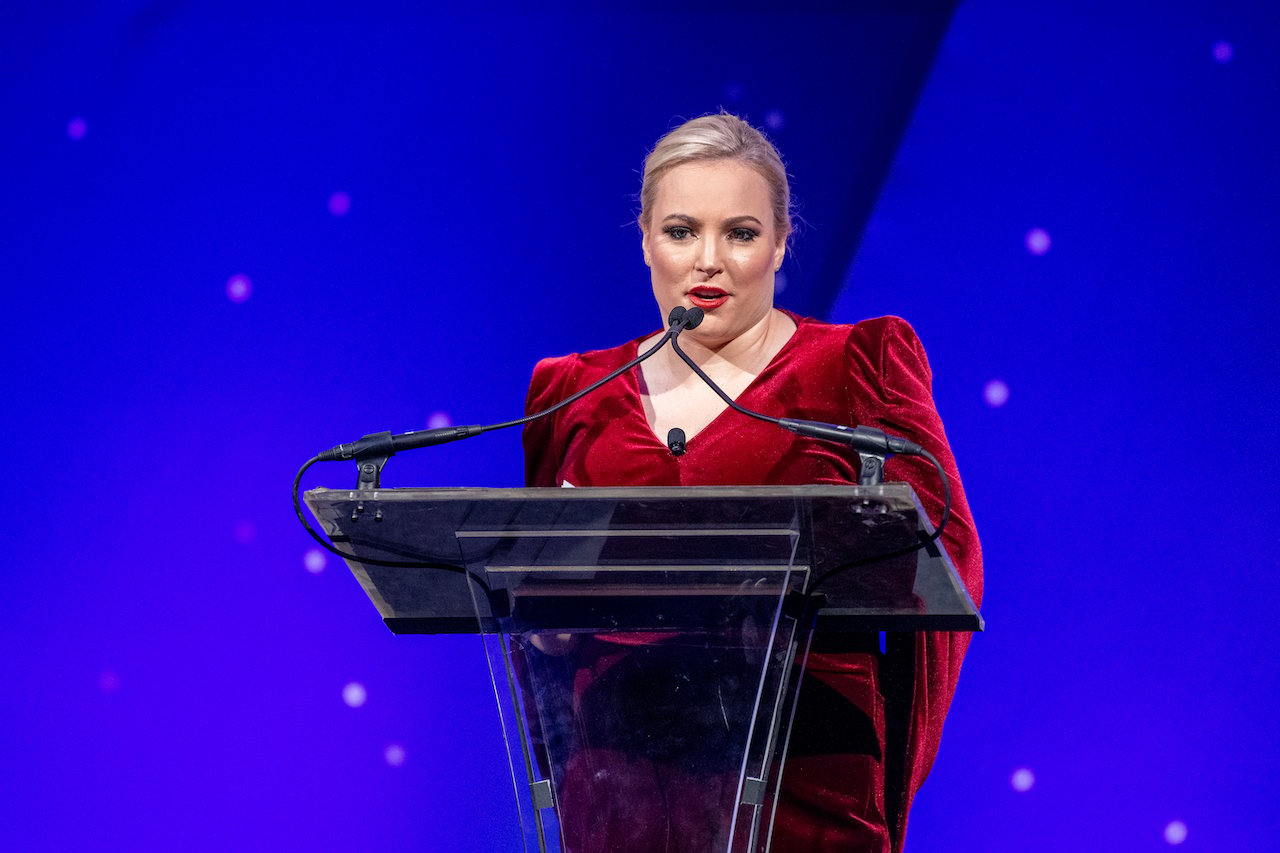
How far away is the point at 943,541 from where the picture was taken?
1.43m

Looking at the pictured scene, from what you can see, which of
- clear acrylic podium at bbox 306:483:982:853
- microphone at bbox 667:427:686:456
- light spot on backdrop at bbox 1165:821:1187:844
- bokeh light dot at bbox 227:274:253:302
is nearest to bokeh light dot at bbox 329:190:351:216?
bokeh light dot at bbox 227:274:253:302

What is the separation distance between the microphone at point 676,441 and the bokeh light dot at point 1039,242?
90cm

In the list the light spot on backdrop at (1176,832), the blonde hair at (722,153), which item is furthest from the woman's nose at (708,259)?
the light spot on backdrop at (1176,832)

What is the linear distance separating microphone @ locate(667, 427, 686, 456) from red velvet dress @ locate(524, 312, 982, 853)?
0.08 ft

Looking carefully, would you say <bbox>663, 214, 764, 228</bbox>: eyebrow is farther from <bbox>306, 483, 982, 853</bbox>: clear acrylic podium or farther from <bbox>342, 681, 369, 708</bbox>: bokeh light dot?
<bbox>342, 681, 369, 708</bbox>: bokeh light dot

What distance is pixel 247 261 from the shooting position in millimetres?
2357

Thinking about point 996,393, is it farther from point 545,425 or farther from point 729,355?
point 545,425

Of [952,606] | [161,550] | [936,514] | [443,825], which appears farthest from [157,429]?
[952,606]

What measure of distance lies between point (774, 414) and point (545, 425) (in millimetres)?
370

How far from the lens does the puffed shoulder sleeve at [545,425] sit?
1.84 meters

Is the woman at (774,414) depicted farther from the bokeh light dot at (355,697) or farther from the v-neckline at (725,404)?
the bokeh light dot at (355,697)

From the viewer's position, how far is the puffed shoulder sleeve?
6.05 ft

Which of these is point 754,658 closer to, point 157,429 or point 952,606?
point 952,606

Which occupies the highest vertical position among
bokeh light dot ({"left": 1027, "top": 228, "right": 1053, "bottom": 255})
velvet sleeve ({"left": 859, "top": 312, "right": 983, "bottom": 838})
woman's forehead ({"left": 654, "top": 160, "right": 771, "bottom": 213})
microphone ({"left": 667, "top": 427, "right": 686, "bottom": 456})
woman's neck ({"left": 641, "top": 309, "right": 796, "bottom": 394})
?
bokeh light dot ({"left": 1027, "top": 228, "right": 1053, "bottom": 255})
